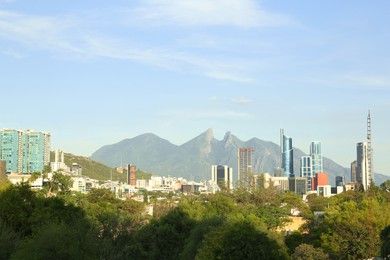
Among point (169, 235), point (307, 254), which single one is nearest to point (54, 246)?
point (169, 235)

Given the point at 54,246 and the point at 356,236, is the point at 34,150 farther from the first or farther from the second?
the point at 54,246

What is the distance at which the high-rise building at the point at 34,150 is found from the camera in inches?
7283

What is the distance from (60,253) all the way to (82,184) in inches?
5472

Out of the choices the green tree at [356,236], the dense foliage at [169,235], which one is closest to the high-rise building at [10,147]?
the dense foliage at [169,235]

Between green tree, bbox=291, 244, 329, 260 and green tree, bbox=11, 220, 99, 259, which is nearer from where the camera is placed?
green tree, bbox=11, 220, 99, 259

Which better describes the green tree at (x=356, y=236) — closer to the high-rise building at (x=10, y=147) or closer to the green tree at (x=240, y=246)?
the green tree at (x=240, y=246)

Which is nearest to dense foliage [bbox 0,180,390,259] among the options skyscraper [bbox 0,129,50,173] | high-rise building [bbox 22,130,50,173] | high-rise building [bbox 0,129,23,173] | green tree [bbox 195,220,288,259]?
green tree [bbox 195,220,288,259]

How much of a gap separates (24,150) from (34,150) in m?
3.01

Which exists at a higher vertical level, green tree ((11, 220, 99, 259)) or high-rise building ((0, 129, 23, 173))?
high-rise building ((0, 129, 23, 173))

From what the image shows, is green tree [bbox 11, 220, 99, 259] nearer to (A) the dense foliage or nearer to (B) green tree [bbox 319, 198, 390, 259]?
(A) the dense foliage

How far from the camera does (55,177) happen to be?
70.8 metres

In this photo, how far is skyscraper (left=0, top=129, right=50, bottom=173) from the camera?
18012cm

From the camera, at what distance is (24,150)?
185 m

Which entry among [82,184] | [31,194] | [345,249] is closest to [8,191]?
[31,194]
